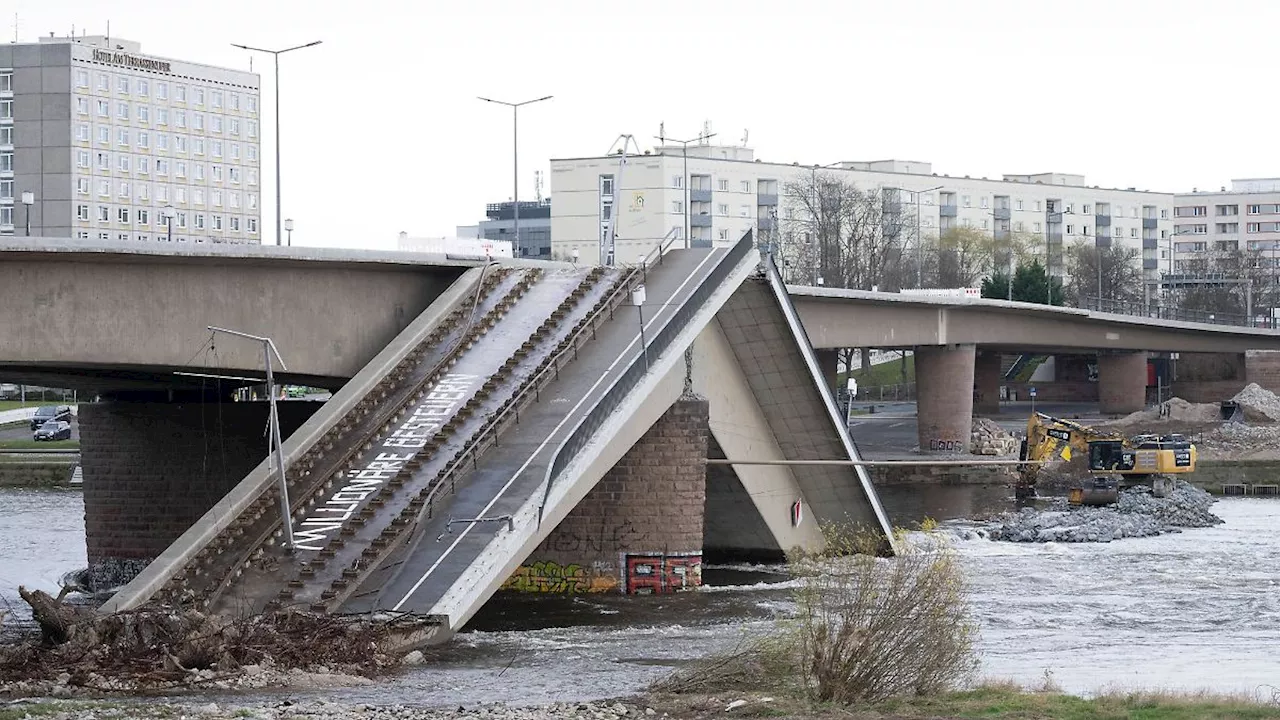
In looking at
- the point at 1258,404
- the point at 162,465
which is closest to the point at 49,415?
the point at 162,465

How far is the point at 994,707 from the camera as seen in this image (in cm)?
2167

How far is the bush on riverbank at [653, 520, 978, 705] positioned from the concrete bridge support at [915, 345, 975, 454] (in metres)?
57.1

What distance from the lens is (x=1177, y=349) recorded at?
100188mm

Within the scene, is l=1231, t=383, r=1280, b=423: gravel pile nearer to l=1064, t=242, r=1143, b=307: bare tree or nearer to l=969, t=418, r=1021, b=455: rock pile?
l=969, t=418, r=1021, b=455: rock pile

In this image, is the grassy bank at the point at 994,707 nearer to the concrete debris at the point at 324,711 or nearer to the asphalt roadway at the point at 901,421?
the concrete debris at the point at 324,711

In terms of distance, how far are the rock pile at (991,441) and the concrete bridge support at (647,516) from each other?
4607 centimetres

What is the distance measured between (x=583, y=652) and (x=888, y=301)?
39.5 m

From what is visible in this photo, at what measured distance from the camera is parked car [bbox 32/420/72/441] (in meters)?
91.6

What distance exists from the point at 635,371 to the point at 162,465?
13981 mm

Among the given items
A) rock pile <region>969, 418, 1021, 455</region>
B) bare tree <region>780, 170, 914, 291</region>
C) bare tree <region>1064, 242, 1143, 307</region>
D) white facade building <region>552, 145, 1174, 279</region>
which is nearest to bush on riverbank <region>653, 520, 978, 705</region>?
rock pile <region>969, 418, 1021, 455</region>

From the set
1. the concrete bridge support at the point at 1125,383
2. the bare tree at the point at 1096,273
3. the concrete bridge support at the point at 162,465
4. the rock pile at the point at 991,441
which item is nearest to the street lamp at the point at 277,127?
the concrete bridge support at the point at 162,465

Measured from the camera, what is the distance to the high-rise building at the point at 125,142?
101m

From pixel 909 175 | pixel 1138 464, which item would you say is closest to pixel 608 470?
pixel 1138 464

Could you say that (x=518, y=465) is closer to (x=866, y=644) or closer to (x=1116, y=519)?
(x=866, y=644)
